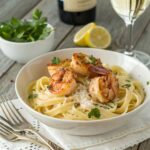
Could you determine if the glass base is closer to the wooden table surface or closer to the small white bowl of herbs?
the wooden table surface

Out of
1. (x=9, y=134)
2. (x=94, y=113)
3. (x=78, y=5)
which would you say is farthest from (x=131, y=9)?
(x=9, y=134)

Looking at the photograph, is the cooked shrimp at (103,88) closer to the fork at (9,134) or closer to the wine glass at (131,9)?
the fork at (9,134)

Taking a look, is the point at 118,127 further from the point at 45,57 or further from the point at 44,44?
the point at 44,44

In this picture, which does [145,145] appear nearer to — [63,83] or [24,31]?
[63,83]

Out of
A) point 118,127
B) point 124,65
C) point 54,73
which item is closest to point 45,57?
point 54,73

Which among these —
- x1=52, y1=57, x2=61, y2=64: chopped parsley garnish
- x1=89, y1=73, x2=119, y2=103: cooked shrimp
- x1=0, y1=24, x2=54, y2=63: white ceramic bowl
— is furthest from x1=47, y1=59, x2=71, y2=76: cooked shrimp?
x1=0, y1=24, x2=54, y2=63: white ceramic bowl

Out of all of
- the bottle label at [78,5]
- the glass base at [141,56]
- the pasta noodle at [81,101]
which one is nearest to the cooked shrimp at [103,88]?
the pasta noodle at [81,101]
